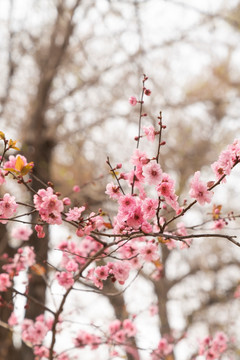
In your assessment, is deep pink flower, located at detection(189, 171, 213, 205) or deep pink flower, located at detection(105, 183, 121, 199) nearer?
deep pink flower, located at detection(189, 171, 213, 205)

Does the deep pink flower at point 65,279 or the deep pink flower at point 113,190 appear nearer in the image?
the deep pink flower at point 113,190

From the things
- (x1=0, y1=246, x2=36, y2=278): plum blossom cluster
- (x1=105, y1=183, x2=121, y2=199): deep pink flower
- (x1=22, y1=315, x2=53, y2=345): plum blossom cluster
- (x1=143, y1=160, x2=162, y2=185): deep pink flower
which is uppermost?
(x1=0, y1=246, x2=36, y2=278): plum blossom cluster

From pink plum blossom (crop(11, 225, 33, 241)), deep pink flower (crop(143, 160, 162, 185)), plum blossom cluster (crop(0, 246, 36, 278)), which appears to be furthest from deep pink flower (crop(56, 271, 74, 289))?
deep pink flower (crop(143, 160, 162, 185))

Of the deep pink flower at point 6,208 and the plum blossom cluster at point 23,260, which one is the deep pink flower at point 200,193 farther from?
the plum blossom cluster at point 23,260

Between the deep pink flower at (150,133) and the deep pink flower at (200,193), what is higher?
the deep pink flower at (150,133)

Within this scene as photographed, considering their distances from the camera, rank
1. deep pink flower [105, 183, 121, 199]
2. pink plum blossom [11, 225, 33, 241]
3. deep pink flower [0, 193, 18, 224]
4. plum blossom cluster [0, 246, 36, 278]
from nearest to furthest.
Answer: deep pink flower [0, 193, 18, 224]
deep pink flower [105, 183, 121, 199]
plum blossom cluster [0, 246, 36, 278]
pink plum blossom [11, 225, 33, 241]

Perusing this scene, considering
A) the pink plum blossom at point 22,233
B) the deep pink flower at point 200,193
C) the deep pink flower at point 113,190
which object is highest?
the pink plum blossom at point 22,233

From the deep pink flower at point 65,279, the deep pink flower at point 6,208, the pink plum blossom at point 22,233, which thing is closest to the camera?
the deep pink flower at point 6,208

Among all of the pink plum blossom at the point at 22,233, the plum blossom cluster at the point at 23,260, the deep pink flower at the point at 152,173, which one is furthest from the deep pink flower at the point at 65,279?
the deep pink flower at the point at 152,173

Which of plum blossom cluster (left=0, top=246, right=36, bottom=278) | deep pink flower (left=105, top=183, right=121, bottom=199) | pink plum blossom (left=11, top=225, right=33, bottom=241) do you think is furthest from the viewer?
pink plum blossom (left=11, top=225, right=33, bottom=241)

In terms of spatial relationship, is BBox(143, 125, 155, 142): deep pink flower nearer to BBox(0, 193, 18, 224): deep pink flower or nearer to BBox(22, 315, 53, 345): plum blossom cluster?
BBox(0, 193, 18, 224): deep pink flower

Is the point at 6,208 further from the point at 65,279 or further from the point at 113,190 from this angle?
the point at 65,279

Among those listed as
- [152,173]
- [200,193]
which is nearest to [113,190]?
[152,173]

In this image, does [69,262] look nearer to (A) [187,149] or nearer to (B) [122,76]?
(B) [122,76]
